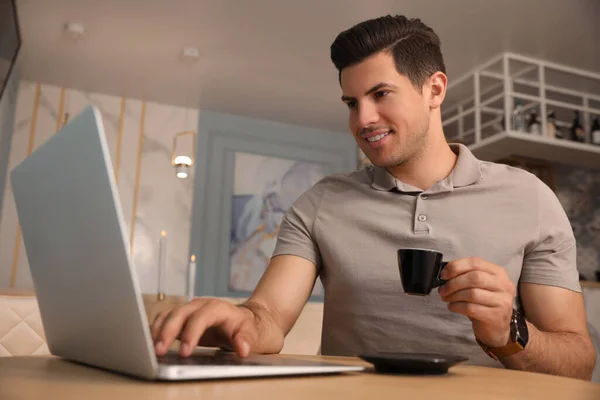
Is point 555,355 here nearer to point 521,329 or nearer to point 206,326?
point 521,329

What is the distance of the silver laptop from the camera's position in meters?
0.47

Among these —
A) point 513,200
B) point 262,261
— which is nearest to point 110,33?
point 262,261

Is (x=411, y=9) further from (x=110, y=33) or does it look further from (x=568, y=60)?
(x=110, y=33)

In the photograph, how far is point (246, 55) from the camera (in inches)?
142

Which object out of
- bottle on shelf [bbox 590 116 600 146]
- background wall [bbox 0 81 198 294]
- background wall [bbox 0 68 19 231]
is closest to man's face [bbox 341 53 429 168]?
background wall [bbox 0 68 19 231]

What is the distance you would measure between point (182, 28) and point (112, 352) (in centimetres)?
301

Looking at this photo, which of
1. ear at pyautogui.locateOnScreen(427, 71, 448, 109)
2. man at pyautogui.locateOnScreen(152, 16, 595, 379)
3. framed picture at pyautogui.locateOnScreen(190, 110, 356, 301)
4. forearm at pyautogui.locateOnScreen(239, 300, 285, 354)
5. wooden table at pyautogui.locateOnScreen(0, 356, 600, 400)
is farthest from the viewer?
framed picture at pyautogui.locateOnScreen(190, 110, 356, 301)

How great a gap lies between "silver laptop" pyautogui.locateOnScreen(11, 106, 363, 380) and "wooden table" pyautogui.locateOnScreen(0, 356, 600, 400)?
0.05 ft

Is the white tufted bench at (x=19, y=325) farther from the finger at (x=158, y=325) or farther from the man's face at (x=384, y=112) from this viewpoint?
the man's face at (x=384, y=112)

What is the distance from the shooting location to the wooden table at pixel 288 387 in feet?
1.48

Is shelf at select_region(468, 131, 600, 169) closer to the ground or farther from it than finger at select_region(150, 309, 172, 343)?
farther from it

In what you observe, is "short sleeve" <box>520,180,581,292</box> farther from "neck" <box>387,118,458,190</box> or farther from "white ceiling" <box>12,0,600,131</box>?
"white ceiling" <box>12,0,600,131</box>

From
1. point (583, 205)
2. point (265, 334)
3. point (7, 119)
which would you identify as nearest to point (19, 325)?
point (265, 334)

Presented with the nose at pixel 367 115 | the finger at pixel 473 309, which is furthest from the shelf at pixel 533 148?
the finger at pixel 473 309
